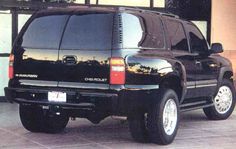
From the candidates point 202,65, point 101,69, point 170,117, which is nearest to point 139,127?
point 170,117

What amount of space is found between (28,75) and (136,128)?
66.7 inches

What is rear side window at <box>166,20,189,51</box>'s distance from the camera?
343 inches

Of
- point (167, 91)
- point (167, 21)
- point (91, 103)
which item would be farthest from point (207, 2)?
point (91, 103)

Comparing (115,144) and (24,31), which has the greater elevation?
(24,31)

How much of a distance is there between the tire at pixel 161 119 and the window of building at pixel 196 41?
5.24 ft

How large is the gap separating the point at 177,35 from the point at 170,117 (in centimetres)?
151

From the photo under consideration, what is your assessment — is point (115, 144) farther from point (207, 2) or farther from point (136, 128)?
point (207, 2)

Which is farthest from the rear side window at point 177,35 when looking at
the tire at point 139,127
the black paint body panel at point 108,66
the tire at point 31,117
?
the tire at point 31,117

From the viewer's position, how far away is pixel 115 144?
314 inches

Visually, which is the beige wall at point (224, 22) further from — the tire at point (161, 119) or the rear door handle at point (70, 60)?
the rear door handle at point (70, 60)

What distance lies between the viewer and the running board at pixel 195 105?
8.82 meters

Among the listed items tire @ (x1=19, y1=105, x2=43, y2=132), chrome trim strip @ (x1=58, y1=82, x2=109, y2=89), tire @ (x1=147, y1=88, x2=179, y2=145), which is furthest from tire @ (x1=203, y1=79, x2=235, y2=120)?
chrome trim strip @ (x1=58, y1=82, x2=109, y2=89)

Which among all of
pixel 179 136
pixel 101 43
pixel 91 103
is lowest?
pixel 179 136

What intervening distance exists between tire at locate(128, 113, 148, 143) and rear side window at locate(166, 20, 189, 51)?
1394mm
